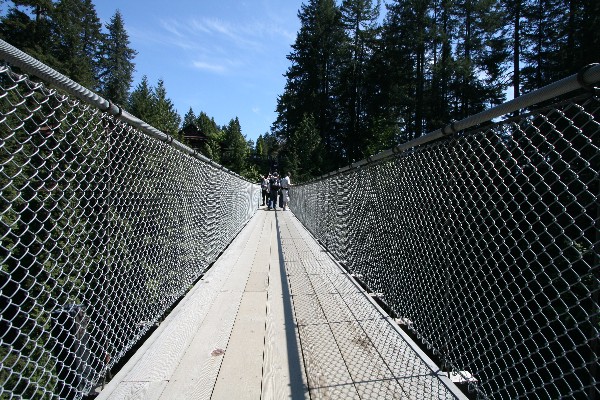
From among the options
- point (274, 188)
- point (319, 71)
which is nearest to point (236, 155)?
point (319, 71)

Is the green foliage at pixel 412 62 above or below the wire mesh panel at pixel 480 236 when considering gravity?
above

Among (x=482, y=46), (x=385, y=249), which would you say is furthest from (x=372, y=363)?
(x=482, y=46)

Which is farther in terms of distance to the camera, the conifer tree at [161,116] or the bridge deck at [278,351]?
the conifer tree at [161,116]

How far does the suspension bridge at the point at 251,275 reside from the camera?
146 centimetres

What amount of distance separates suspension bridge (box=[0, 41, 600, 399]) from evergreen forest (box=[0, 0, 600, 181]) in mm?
5907

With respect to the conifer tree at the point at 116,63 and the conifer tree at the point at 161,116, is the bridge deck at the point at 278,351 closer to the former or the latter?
the conifer tree at the point at 161,116

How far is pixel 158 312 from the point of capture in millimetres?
2625

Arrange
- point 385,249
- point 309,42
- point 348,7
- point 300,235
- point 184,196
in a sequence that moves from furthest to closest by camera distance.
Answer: point 309,42 → point 348,7 → point 300,235 → point 184,196 → point 385,249

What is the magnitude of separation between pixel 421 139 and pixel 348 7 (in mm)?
44018

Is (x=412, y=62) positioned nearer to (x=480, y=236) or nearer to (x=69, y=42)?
(x=69, y=42)

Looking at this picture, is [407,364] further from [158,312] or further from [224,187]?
[224,187]

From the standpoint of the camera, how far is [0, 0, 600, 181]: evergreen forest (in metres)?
20.9

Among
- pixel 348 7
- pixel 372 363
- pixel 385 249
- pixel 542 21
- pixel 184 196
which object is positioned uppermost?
pixel 348 7

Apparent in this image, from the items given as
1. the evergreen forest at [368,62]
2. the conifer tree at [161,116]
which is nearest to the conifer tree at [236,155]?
the evergreen forest at [368,62]
